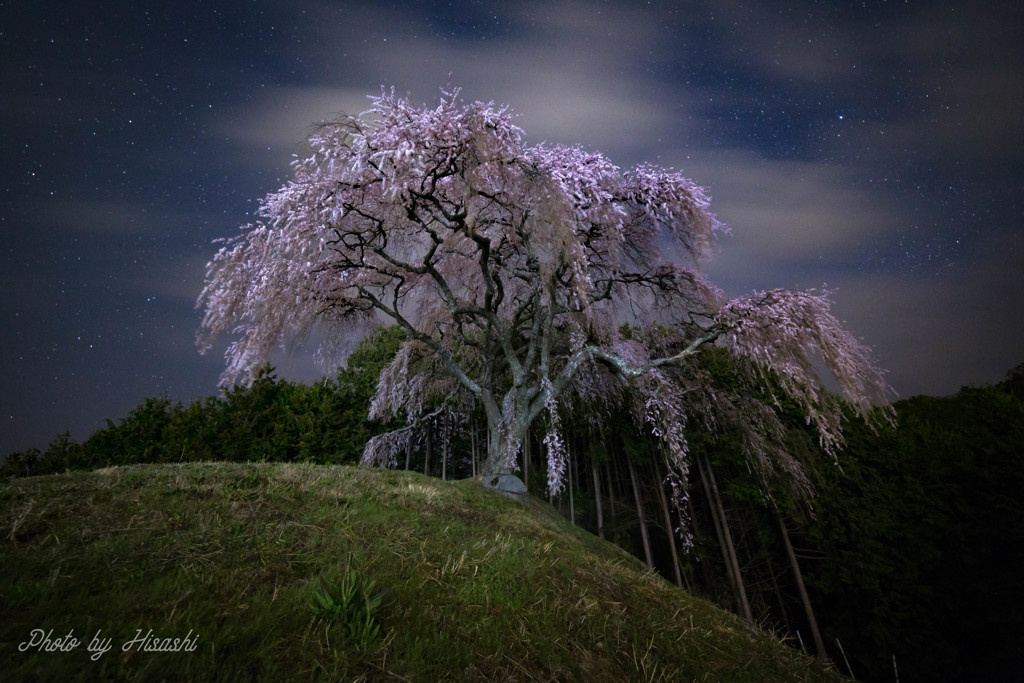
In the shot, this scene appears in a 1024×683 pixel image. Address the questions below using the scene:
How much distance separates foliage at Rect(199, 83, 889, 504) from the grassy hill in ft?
15.7

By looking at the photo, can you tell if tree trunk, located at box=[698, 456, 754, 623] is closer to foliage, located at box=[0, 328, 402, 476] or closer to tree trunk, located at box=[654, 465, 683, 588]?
tree trunk, located at box=[654, 465, 683, 588]

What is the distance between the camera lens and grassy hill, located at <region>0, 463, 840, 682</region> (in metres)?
1.99

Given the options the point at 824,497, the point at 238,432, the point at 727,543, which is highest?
the point at 238,432

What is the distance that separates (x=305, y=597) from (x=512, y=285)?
9889 mm

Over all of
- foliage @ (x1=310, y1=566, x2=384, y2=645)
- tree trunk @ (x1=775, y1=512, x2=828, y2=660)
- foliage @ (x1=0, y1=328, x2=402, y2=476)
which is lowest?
tree trunk @ (x1=775, y1=512, x2=828, y2=660)

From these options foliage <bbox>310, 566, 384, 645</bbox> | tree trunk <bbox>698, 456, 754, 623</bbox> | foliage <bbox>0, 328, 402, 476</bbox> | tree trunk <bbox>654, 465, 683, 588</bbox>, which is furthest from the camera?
tree trunk <bbox>654, 465, 683, 588</bbox>

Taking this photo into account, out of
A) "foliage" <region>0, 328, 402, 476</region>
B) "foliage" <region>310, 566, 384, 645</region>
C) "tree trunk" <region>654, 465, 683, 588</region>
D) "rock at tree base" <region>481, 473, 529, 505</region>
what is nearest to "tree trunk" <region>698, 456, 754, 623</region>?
"tree trunk" <region>654, 465, 683, 588</region>

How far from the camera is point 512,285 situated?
39.1 ft

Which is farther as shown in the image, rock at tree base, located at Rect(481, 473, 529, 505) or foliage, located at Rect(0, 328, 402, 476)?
foliage, located at Rect(0, 328, 402, 476)

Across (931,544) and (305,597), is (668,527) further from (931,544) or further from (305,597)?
(305,597)

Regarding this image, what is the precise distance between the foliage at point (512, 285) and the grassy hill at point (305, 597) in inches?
189

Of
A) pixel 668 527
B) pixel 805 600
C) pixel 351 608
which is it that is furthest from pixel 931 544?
pixel 351 608

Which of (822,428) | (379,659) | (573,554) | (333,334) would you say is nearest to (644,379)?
(822,428)
